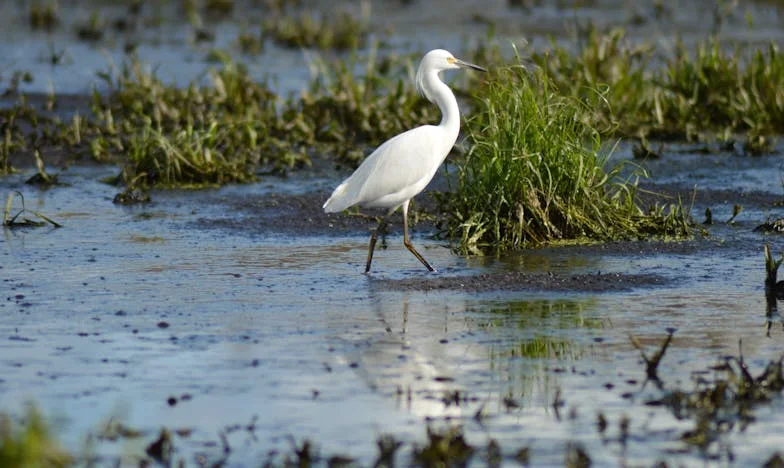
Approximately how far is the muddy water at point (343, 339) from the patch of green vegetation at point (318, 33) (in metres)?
10.5

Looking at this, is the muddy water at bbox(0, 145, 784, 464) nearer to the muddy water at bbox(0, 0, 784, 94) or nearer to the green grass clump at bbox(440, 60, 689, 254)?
the green grass clump at bbox(440, 60, 689, 254)

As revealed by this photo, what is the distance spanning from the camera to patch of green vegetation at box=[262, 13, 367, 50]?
21.0m

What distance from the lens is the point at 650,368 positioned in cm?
643

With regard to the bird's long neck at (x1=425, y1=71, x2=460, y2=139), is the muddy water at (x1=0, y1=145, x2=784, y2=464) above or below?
below

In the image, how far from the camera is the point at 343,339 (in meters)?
7.21

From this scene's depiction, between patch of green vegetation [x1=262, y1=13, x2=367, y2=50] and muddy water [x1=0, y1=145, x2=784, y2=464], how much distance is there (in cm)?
1052

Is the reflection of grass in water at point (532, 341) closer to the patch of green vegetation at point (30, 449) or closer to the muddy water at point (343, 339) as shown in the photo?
the muddy water at point (343, 339)

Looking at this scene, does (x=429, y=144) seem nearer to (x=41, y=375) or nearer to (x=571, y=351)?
(x=571, y=351)

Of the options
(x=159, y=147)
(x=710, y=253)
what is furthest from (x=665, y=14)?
(x=710, y=253)

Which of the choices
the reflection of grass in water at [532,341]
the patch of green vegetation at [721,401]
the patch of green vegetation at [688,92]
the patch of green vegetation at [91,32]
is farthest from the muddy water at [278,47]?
the patch of green vegetation at [721,401]

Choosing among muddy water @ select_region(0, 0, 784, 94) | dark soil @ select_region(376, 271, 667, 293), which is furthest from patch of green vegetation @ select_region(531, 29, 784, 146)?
dark soil @ select_region(376, 271, 667, 293)

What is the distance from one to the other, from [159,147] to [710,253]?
5.03m

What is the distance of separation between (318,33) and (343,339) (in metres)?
14.5

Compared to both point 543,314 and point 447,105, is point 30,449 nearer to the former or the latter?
point 543,314
